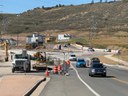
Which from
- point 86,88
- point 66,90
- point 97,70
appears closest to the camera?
point 66,90

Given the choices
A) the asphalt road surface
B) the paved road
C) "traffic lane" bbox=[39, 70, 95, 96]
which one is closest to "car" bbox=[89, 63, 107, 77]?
the paved road

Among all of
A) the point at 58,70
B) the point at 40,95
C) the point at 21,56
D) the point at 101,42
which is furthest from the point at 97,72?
the point at 101,42

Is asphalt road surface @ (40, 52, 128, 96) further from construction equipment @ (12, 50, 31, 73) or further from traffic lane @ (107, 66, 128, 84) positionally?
construction equipment @ (12, 50, 31, 73)

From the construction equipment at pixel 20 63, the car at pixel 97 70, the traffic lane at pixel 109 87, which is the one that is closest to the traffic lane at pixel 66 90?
the traffic lane at pixel 109 87

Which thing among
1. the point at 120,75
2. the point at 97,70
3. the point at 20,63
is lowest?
the point at 120,75

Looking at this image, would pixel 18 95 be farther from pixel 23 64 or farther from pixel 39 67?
pixel 39 67

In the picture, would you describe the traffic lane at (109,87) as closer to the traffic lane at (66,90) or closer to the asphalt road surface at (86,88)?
the asphalt road surface at (86,88)

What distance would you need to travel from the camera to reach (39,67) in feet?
228

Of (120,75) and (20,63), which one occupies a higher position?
(20,63)

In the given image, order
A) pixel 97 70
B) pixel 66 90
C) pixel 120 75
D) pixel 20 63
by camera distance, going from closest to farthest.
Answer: pixel 66 90 < pixel 97 70 < pixel 120 75 < pixel 20 63

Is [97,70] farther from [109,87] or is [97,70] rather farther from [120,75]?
[109,87]

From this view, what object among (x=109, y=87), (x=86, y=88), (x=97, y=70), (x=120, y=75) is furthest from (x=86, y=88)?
(x=120, y=75)

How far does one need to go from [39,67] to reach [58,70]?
976 cm

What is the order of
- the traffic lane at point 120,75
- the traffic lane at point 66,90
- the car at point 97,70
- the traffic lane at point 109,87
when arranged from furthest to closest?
1. the car at point 97,70
2. the traffic lane at point 120,75
3. the traffic lane at point 109,87
4. the traffic lane at point 66,90
